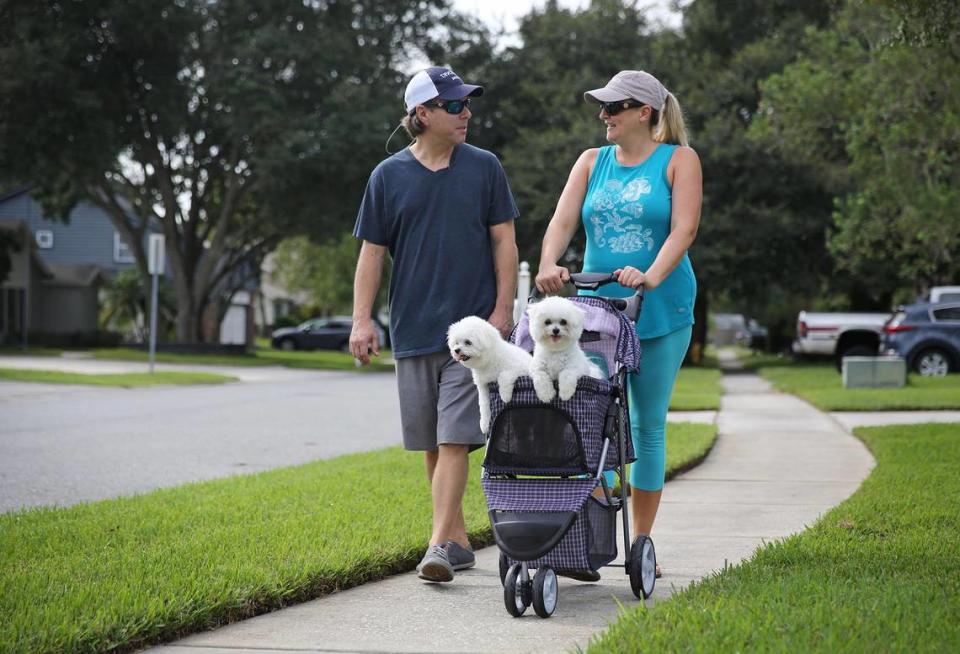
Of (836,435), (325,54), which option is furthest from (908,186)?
(325,54)

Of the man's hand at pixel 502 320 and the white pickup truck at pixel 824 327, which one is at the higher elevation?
the man's hand at pixel 502 320

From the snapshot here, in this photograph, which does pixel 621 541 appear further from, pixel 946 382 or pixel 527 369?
pixel 946 382

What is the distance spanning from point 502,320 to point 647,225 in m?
0.79

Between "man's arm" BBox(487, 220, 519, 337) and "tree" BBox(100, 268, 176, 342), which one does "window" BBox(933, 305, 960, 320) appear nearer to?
"man's arm" BBox(487, 220, 519, 337)

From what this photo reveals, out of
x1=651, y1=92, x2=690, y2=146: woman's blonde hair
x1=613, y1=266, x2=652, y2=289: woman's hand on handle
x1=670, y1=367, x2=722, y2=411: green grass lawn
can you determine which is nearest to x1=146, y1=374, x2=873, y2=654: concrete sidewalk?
x1=613, y1=266, x2=652, y2=289: woman's hand on handle

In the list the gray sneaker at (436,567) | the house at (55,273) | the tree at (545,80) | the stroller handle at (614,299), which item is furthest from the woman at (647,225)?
the house at (55,273)

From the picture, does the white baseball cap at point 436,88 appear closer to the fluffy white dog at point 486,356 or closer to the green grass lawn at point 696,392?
the fluffy white dog at point 486,356

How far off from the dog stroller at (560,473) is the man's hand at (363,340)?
1050mm

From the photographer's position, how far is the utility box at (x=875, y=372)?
20.4 metres

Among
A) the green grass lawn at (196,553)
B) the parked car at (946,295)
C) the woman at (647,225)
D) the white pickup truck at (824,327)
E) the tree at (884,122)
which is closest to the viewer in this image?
the green grass lawn at (196,553)

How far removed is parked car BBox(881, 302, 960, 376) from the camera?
24547 mm

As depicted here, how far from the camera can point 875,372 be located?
2055 centimetres

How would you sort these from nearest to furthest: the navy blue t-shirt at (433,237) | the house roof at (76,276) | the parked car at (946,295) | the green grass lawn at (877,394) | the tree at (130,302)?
the navy blue t-shirt at (433,237) < the green grass lawn at (877,394) < the parked car at (946,295) < the house roof at (76,276) < the tree at (130,302)

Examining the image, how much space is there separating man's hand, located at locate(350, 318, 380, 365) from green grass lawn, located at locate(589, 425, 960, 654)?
184 cm
